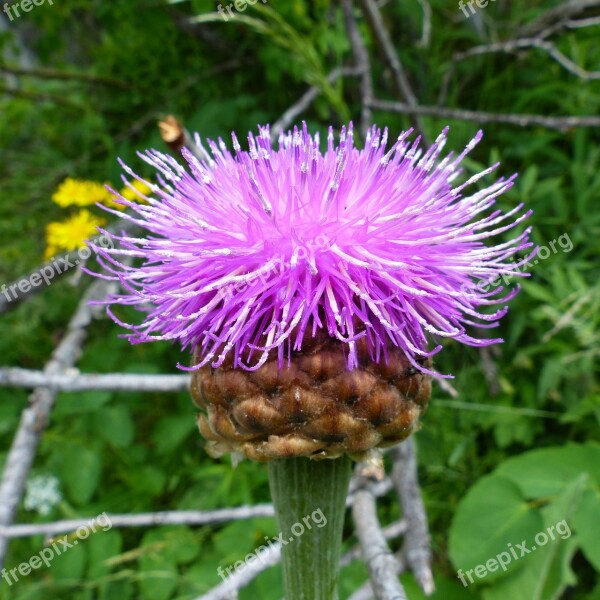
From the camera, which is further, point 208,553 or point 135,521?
point 208,553

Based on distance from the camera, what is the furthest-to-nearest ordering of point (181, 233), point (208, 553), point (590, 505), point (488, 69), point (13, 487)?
point (488, 69)
point (208, 553)
point (590, 505)
point (13, 487)
point (181, 233)

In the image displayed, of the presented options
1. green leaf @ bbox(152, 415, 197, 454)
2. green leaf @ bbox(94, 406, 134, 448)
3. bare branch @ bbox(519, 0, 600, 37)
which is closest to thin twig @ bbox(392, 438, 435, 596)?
green leaf @ bbox(152, 415, 197, 454)

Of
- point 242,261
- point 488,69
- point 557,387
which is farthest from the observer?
point 488,69

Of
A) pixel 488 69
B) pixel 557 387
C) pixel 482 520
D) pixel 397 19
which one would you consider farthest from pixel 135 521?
pixel 397 19

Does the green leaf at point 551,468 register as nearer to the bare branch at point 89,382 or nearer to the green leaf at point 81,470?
the bare branch at point 89,382

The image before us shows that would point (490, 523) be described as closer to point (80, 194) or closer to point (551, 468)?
point (551, 468)

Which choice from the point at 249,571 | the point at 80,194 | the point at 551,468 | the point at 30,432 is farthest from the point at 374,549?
the point at 80,194

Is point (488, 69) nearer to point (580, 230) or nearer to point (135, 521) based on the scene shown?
point (580, 230)
